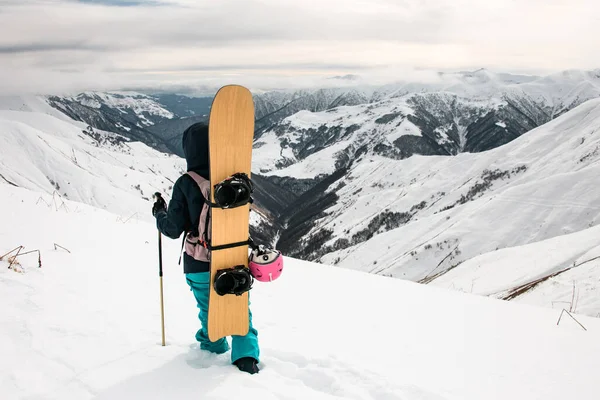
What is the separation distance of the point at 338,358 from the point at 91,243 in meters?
7.33

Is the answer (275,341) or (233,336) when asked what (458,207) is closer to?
(275,341)

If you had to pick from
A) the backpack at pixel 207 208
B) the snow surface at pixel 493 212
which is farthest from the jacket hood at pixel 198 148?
the snow surface at pixel 493 212

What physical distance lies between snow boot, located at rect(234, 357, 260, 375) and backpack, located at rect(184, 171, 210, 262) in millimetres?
1423

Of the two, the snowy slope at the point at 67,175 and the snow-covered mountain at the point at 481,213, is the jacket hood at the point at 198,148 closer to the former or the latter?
the snow-covered mountain at the point at 481,213

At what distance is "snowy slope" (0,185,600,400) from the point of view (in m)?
4.70

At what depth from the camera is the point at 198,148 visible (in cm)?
523

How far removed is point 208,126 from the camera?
201 inches

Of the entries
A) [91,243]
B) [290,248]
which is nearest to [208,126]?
[91,243]

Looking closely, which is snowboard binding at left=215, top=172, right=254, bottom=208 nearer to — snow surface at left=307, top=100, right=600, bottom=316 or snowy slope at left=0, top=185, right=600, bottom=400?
snowy slope at left=0, top=185, right=600, bottom=400

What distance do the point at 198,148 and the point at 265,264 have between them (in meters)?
1.77

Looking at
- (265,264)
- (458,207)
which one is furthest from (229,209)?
(458,207)

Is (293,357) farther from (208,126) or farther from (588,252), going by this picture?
(588,252)

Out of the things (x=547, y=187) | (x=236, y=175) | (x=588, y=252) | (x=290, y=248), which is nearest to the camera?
(x=236, y=175)

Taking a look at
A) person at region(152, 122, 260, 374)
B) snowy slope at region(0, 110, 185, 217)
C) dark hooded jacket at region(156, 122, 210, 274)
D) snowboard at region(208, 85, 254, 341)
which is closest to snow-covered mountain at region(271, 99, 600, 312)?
person at region(152, 122, 260, 374)
